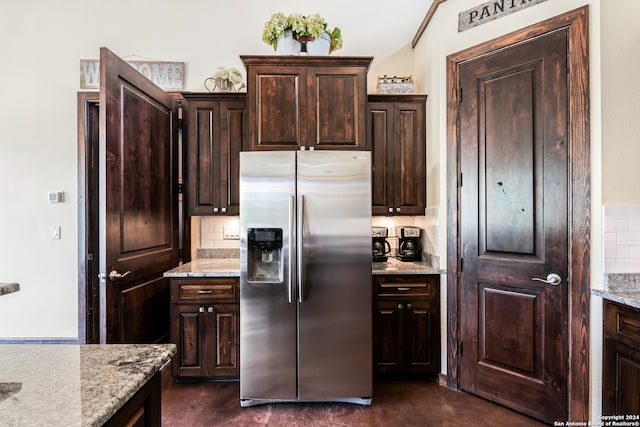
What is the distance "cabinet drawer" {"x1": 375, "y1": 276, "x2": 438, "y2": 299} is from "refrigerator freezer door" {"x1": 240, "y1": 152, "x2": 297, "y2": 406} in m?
0.75

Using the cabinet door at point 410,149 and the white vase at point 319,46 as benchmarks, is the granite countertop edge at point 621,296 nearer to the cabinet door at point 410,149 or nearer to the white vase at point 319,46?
the cabinet door at point 410,149

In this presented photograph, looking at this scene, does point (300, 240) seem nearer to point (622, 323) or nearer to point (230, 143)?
point (230, 143)

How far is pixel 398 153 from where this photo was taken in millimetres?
2748

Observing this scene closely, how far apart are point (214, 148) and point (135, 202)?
0.80 meters

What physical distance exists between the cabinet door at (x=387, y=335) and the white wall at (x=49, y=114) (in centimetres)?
254

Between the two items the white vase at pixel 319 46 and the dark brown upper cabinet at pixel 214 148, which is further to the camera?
the dark brown upper cabinet at pixel 214 148

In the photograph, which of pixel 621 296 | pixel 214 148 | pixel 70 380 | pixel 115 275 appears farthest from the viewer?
pixel 214 148

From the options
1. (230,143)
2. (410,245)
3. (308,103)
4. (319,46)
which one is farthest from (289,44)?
(410,245)

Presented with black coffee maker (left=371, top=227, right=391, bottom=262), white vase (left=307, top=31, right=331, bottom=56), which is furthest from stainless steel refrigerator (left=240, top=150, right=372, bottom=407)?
white vase (left=307, top=31, right=331, bottom=56)

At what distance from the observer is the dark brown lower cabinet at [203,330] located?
2.40 metres

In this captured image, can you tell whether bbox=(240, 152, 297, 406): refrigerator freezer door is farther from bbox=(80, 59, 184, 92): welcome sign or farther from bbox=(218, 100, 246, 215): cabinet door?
bbox=(80, 59, 184, 92): welcome sign

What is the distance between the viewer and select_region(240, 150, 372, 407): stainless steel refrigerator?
2.12m

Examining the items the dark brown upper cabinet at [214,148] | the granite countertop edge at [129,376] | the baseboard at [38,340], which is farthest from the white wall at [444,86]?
the baseboard at [38,340]

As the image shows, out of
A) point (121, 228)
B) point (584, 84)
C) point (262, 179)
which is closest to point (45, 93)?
point (121, 228)
